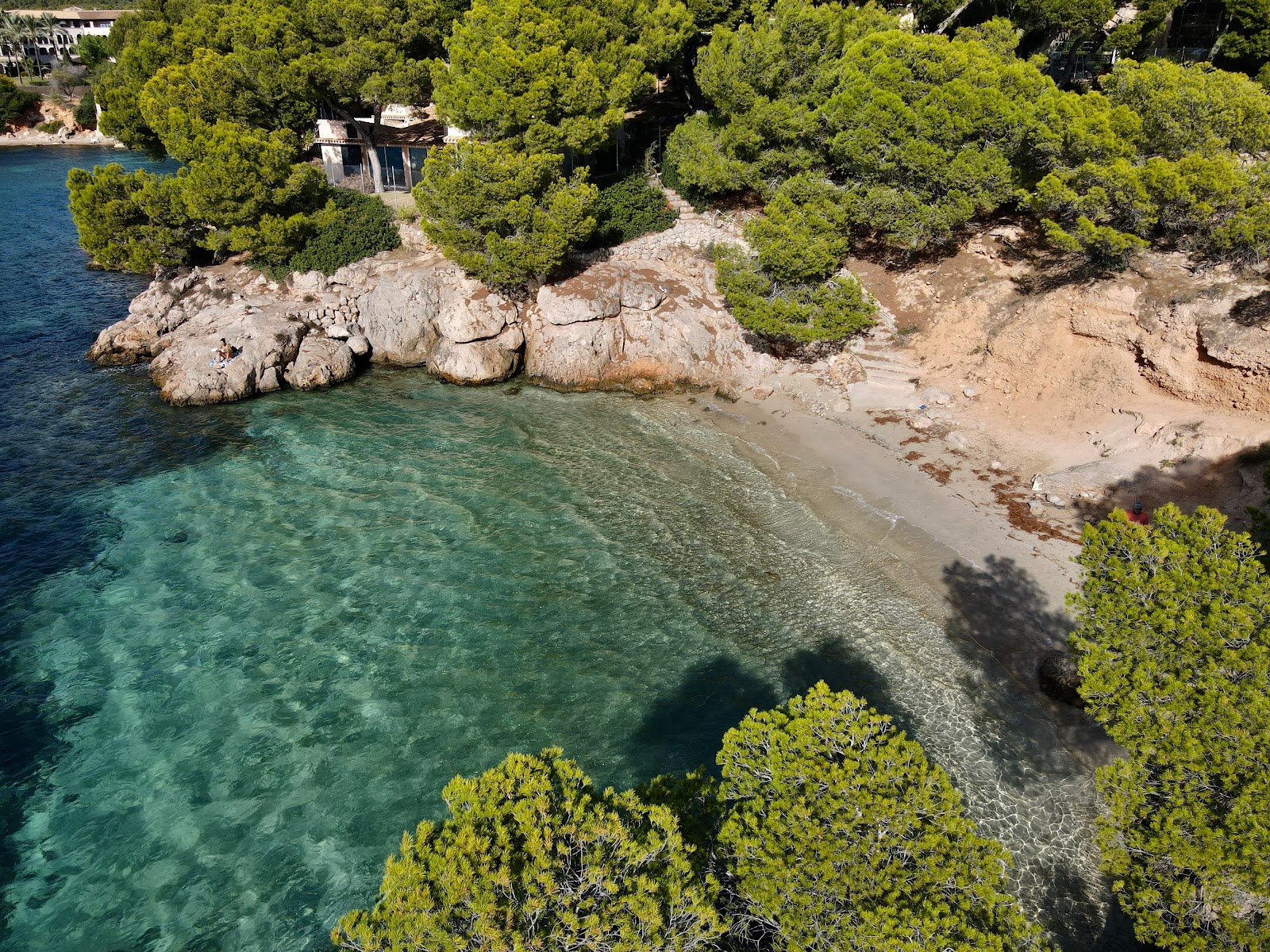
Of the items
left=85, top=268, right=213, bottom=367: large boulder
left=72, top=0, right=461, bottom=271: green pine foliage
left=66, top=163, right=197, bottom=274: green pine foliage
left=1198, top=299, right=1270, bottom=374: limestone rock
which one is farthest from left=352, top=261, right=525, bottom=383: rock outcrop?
left=1198, top=299, right=1270, bottom=374: limestone rock

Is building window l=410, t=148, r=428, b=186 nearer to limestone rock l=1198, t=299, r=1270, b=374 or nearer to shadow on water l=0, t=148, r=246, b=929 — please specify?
shadow on water l=0, t=148, r=246, b=929

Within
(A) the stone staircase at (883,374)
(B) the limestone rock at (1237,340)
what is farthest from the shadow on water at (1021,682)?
(B) the limestone rock at (1237,340)

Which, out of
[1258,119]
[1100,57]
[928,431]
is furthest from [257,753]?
[1100,57]

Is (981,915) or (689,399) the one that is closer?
(981,915)

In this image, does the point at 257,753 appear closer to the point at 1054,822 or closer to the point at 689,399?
the point at 1054,822

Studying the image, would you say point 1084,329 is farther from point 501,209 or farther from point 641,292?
point 501,209

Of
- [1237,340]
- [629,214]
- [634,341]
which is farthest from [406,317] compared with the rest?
[1237,340]

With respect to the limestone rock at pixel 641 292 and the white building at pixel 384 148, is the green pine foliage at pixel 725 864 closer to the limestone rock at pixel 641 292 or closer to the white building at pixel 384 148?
the limestone rock at pixel 641 292
